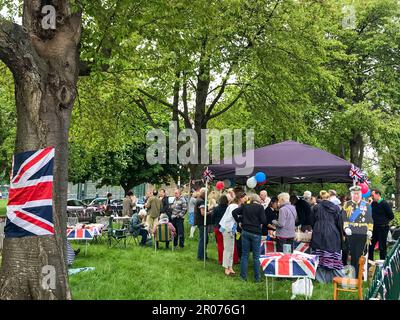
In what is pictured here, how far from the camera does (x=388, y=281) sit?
4891mm

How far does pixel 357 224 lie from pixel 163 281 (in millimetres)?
4045

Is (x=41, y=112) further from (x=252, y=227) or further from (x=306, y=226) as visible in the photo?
(x=306, y=226)

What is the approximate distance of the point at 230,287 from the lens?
8.53 meters

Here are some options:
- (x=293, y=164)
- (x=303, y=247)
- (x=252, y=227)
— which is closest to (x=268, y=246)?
(x=303, y=247)

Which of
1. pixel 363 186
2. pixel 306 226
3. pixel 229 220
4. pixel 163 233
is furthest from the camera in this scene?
pixel 163 233

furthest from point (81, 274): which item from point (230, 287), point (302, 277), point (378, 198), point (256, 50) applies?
point (256, 50)

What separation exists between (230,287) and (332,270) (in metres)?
2.05

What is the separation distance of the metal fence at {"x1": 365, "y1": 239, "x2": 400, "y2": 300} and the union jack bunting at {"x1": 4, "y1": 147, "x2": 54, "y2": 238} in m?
4.26

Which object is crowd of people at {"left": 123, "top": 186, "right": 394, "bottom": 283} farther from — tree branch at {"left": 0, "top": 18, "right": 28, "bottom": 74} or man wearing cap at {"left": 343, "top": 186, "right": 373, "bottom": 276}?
tree branch at {"left": 0, "top": 18, "right": 28, "bottom": 74}

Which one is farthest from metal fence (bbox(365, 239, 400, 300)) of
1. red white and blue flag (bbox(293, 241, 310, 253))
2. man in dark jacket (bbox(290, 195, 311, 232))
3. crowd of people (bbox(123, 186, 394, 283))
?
man in dark jacket (bbox(290, 195, 311, 232))

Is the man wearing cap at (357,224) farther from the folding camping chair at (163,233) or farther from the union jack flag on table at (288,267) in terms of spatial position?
the folding camping chair at (163,233)

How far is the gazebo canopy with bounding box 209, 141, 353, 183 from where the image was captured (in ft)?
32.1

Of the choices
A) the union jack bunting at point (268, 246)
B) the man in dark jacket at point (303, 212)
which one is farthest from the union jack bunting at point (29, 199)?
the man in dark jacket at point (303, 212)

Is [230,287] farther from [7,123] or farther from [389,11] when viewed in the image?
[7,123]
